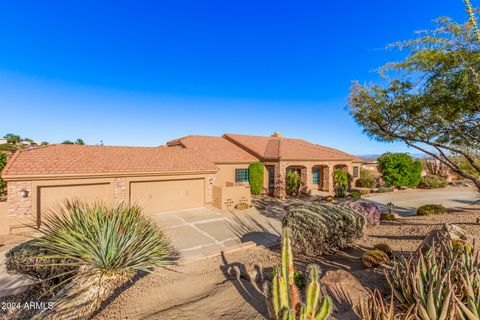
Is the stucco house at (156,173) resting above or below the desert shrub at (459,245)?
above

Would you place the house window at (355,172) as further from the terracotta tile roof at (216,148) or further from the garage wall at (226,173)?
the garage wall at (226,173)

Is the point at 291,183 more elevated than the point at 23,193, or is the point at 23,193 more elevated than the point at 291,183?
the point at 23,193

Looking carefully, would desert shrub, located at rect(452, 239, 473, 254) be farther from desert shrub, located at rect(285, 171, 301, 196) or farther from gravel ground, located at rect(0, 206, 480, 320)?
desert shrub, located at rect(285, 171, 301, 196)

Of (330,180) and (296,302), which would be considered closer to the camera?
(296,302)

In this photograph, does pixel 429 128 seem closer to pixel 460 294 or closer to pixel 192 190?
pixel 460 294

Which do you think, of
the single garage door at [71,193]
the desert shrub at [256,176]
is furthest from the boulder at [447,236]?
the desert shrub at [256,176]

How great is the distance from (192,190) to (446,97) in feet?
48.6

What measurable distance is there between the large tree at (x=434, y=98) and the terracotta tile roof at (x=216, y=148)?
41.0ft

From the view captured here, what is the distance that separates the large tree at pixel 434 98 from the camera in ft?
23.0

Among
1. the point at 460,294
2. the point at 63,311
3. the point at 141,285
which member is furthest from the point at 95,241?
the point at 460,294

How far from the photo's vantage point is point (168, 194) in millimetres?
16469

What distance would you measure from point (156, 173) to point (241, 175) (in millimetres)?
8662

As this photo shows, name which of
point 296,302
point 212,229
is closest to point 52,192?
point 212,229

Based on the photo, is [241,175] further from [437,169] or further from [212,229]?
[437,169]
